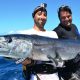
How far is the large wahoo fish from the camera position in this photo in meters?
5.27

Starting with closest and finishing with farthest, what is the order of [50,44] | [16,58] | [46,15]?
[16,58] < [50,44] < [46,15]

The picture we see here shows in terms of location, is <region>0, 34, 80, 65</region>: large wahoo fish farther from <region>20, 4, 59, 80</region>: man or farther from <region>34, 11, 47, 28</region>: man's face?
<region>34, 11, 47, 28</region>: man's face

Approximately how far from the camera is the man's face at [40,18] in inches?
234

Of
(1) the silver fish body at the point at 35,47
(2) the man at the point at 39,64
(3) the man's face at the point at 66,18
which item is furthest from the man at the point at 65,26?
(1) the silver fish body at the point at 35,47

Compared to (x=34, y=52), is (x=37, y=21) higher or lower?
higher

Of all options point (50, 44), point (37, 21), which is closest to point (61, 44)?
point (50, 44)

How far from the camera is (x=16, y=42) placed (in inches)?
212

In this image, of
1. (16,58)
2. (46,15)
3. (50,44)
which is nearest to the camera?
(16,58)

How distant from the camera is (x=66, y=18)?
6.53 m

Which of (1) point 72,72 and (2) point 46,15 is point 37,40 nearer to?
(2) point 46,15

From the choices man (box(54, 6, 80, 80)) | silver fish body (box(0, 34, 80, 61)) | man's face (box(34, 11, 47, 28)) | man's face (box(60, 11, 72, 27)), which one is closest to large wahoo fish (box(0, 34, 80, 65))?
silver fish body (box(0, 34, 80, 61))

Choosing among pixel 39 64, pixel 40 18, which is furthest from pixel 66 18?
pixel 39 64

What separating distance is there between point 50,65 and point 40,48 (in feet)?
1.39

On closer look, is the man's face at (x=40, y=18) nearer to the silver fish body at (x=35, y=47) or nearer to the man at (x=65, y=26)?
the silver fish body at (x=35, y=47)
